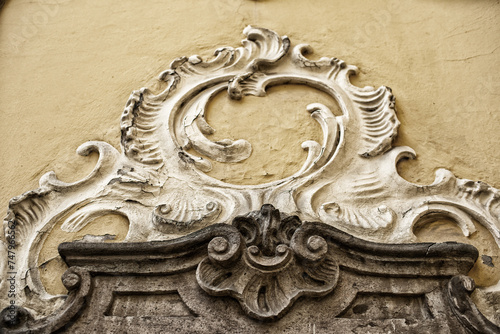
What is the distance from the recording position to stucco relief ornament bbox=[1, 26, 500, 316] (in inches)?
74.6

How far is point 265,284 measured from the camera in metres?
1.67

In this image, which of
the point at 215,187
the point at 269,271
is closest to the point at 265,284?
the point at 269,271

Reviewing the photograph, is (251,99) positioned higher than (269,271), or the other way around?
(251,99)

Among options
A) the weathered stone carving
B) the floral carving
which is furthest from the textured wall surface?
the floral carving

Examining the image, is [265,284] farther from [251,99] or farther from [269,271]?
[251,99]

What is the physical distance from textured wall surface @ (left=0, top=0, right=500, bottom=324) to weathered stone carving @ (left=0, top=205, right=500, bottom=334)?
0.18 metres

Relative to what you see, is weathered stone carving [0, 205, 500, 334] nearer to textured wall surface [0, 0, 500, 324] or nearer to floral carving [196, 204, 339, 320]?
floral carving [196, 204, 339, 320]

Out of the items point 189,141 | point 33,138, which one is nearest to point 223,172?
point 189,141

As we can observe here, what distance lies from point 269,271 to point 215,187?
1.76 feet

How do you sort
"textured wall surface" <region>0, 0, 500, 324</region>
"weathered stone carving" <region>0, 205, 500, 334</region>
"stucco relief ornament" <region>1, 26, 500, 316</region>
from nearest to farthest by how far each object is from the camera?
"weathered stone carving" <region>0, 205, 500, 334</region> → "stucco relief ornament" <region>1, 26, 500, 316</region> → "textured wall surface" <region>0, 0, 500, 324</region>

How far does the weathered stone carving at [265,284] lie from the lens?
5.27 feet

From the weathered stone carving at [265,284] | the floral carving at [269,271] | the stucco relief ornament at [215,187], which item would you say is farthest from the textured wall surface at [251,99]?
the floral carving at [269,271]

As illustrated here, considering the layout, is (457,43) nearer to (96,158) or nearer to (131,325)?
(96,158)

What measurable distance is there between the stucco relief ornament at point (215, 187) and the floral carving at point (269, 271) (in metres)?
0.04
